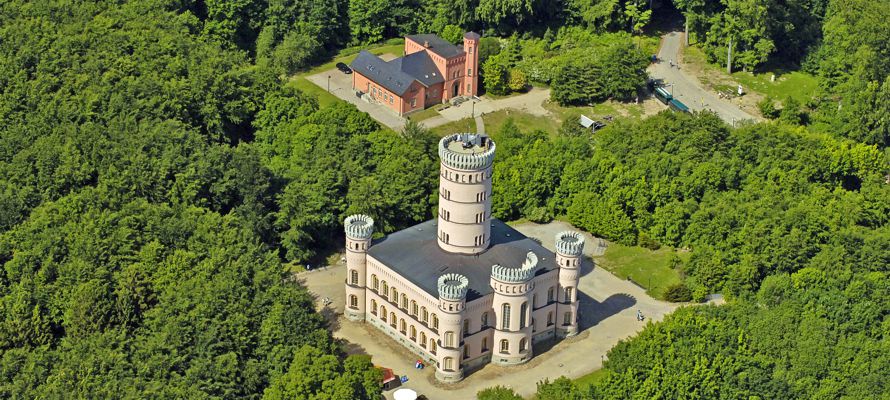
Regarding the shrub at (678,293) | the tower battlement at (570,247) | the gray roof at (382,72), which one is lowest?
the shrub at (678,293)

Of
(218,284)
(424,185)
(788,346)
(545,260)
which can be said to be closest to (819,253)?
(788,346)

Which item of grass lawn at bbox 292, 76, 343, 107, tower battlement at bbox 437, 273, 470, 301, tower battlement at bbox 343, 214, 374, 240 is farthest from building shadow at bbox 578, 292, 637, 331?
grass lawn at bbox 292, 76, 343, 107

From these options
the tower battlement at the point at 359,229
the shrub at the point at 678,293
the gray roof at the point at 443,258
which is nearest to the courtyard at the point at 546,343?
the shrub at the point at 678,293

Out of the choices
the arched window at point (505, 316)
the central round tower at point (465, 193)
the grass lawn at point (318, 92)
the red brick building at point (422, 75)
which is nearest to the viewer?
the central round tower at point (465, 193)

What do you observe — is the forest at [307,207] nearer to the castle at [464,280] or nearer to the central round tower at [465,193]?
the castle at [464,280]

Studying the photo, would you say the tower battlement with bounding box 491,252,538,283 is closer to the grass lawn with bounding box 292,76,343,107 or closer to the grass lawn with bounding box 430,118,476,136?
the grass lawn with bounding box 430,118,476,136

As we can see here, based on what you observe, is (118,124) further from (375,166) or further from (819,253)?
(819,253)
